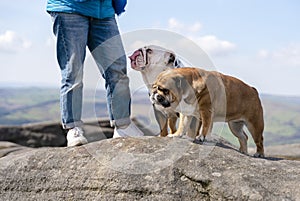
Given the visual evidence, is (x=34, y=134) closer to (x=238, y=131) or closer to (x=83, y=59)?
(x=83, y=59)

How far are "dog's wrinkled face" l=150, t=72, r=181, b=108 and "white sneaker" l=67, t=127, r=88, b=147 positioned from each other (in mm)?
1054

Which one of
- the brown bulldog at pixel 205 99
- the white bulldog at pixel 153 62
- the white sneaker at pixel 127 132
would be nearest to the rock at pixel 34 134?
the white sneaker at pixel 127 132

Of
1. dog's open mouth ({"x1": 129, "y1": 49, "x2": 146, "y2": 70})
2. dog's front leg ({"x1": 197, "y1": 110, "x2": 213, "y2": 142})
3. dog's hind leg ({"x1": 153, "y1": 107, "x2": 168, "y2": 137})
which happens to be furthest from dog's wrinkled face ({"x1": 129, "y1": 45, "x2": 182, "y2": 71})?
dog's front leg ({"x1": 197, "y1": 110, "x2": 213, "y2": 142})

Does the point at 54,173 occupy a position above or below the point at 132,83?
below

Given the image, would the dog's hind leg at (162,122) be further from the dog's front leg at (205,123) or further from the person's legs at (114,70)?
→ the dog's front leg at (205,123)

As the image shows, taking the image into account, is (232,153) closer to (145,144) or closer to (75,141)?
→ (145,144)

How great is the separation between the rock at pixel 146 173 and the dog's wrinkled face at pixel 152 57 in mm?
1176

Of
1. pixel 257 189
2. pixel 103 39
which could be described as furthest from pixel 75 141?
pixel 257 189

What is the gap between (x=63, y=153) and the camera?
6.12 meters

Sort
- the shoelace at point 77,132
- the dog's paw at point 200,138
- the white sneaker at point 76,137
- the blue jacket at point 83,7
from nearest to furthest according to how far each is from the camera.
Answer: the dog's paw at point 200,138
the white sneaker at point 76,137
the shoelace at point 77,132
the blue jacket at point 83,7

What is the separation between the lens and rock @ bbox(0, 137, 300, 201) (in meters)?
5.31

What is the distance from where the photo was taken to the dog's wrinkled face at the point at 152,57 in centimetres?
687

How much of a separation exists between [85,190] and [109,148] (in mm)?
563


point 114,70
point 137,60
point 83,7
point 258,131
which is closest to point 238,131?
point 258,131
